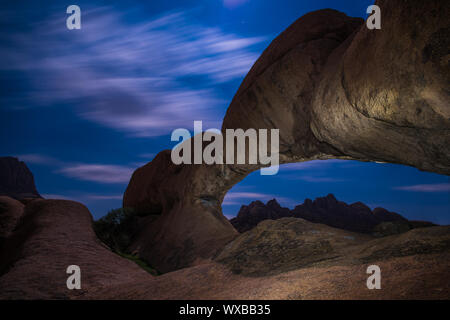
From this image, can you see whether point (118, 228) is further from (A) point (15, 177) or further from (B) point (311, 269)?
(A) point (15, 177)

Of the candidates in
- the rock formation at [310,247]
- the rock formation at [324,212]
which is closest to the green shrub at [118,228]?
the rock formation at [310,247]

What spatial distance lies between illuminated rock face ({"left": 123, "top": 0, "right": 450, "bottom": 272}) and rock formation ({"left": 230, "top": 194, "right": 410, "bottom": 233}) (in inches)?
693

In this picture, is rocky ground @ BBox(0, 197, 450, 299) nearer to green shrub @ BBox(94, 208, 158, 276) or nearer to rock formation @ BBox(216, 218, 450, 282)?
rock formation @ BBox(216, 218, 450, 282)

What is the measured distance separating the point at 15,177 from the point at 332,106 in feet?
218

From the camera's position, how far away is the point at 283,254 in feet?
20.6

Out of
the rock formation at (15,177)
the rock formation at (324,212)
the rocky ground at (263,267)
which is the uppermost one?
the rock formation at (15,177)

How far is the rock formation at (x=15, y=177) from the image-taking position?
55.4 meters

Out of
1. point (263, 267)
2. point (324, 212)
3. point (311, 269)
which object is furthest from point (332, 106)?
point (324, 212)

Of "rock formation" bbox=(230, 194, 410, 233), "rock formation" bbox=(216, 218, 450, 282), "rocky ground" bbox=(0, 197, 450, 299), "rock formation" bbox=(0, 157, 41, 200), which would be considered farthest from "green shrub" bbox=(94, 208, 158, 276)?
"rock formation" bbox=(0, 157, 41, 200)

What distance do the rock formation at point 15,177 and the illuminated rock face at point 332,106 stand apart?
169 ft

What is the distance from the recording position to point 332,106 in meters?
6.43

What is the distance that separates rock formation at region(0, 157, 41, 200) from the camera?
55.4 meters

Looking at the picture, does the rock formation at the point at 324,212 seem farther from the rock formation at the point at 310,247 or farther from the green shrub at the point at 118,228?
the rock formation at the point at 310,247
